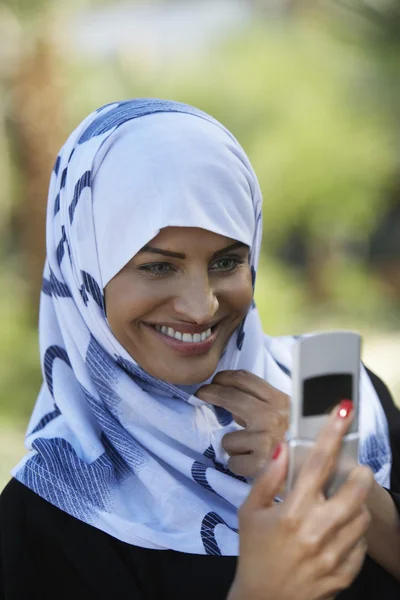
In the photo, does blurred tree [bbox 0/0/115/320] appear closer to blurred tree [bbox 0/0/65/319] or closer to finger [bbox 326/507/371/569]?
blurred tree [bbox 0/0/65/319]

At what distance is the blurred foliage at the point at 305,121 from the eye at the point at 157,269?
510cm

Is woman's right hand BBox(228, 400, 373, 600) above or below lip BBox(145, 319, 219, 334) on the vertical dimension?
below

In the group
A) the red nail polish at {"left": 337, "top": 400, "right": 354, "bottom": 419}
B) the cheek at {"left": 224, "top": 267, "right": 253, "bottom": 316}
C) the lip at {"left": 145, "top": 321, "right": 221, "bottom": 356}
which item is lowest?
the red nail polish at {"left": 337, "top": 400, "right": 354, "bottom": 419}

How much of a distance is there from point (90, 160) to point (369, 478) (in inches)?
31.0

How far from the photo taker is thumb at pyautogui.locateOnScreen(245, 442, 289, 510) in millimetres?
1084

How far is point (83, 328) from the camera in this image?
5.40ft

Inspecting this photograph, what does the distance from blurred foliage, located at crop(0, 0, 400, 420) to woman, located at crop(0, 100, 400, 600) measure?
497 cm

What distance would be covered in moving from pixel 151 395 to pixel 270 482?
556 mm

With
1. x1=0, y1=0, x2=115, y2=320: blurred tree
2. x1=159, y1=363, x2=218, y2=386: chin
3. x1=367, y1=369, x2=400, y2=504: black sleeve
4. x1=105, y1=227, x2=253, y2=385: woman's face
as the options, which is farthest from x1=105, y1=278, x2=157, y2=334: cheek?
x1=0, y1=0, x2=115, y2=320: blurred tree

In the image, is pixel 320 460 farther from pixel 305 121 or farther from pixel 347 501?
pixel 305 121

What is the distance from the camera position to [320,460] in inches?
41.5

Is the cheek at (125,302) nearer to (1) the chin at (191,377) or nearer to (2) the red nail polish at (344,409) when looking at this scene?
(1) the chin at (191,377)

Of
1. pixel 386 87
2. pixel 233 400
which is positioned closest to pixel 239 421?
pixel 233 400

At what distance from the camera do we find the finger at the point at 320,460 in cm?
105
